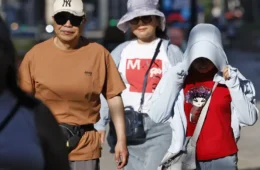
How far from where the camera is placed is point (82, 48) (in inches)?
191

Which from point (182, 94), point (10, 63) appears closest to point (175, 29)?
point (182, 94)

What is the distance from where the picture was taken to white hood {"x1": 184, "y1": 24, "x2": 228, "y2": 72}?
5059mm

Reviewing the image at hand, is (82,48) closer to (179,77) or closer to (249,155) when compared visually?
(179,77)

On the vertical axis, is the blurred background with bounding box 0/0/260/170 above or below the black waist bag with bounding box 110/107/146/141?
above

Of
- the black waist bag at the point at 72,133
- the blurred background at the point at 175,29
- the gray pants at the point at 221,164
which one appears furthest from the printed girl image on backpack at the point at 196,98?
the blurred background at the point at 175,29

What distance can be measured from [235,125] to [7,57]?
297 centimetres

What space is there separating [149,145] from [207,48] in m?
0.96

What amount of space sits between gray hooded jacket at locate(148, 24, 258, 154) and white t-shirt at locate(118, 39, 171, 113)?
0.37 m

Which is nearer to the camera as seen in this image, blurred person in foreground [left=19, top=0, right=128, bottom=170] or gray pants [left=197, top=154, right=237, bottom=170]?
blurred person in foreground [left=19, top=0, right=128, bottom=170]

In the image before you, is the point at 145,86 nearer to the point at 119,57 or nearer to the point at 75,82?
the point at 119,57

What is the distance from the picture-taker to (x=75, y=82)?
15.3ft

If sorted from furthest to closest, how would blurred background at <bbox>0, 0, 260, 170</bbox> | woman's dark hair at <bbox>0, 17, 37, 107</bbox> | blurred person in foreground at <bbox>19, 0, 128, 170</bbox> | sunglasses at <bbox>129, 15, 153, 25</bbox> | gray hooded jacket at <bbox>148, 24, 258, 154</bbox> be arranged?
1. blurred background at <bbox>0, 0, 260, 170</bbox>
2. sunglasses at <bbox>129, 15, 153, 25</bbox>
3. gray hooded jacket at <bbox>148, 24, 258, 154</bbox>
4. blurred person in foreground at <bbox>19, 0, 128, 170</bbox>
5. woman's dark hair at <bbox>0, 17, 37, 107</bbox>

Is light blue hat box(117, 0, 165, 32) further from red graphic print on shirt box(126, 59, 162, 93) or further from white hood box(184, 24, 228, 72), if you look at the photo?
white hood box(184, 24, 228, 72)

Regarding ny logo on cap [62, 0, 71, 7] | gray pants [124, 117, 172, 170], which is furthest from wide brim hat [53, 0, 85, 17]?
gray pants [124, 117, 172, 170]
